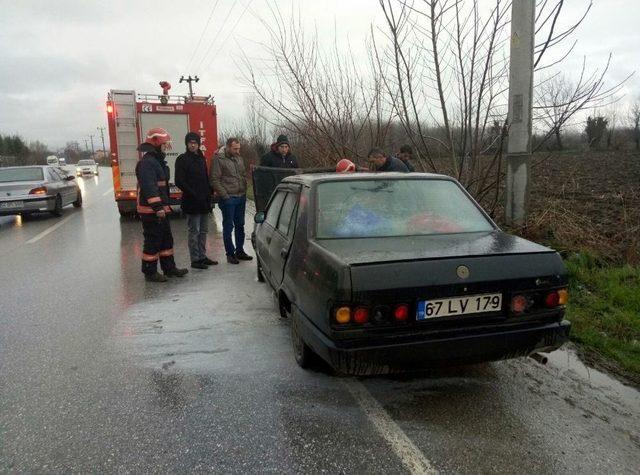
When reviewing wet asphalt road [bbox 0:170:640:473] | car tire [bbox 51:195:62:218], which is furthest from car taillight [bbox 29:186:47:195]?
wet asphalt road [bbox 0:170:640:473]

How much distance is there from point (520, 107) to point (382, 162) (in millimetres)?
1821

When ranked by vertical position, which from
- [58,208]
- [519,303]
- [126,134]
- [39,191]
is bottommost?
[58,208]

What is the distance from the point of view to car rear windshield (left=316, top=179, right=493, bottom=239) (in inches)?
138

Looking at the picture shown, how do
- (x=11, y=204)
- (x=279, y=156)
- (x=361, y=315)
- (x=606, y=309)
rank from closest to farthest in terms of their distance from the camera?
(x=361, y=315) → (x=606, y=309) → (x=279, y=156) → (x=11, y=204)

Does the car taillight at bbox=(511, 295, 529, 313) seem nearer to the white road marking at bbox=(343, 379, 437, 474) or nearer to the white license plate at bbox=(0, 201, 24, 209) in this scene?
the white road marking at bbox=(343, 379, 437, 474)

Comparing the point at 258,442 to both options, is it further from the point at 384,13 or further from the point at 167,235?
the point at 384,13

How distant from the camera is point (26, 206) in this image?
12383 millimetres

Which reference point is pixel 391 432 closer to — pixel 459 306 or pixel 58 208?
pixel 459 306

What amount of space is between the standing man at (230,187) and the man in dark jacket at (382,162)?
6.80 feet

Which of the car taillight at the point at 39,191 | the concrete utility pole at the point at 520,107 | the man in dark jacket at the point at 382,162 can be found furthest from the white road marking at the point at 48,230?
the concrete utility pole at the point at 520,107

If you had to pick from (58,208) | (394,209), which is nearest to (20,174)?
(58,208)

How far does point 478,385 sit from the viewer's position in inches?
131

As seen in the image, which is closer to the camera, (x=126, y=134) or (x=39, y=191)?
(x=126, y=134)

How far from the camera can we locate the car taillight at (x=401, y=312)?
2.76m
